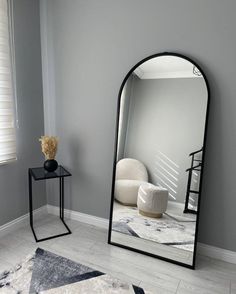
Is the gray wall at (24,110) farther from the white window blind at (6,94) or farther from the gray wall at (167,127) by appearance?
the gray wall at (167,127)

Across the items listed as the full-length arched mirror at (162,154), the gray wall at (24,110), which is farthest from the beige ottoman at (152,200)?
the gray wall at (24,110)

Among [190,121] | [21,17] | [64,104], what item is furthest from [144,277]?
[21,17]

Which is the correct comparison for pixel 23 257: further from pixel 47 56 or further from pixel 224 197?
pixel 47 56

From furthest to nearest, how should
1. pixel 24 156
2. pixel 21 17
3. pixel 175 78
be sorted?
1. pixel 24 156
2. pixel 21 17
3. pixel 175 78

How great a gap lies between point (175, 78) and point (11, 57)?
1.54m

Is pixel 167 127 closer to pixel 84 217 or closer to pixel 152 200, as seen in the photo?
pixel 152 200

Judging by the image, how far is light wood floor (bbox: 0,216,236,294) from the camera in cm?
179

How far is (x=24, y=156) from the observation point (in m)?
2.55

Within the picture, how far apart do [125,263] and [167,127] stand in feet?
3.88

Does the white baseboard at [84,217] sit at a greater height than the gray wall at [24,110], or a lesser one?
lesser

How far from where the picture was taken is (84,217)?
2.66m

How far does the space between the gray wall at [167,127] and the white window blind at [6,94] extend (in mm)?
1128

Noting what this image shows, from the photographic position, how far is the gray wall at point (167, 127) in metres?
1.96

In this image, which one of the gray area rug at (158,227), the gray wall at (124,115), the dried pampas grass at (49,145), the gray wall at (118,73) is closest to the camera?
the gray wall at (118,73)
